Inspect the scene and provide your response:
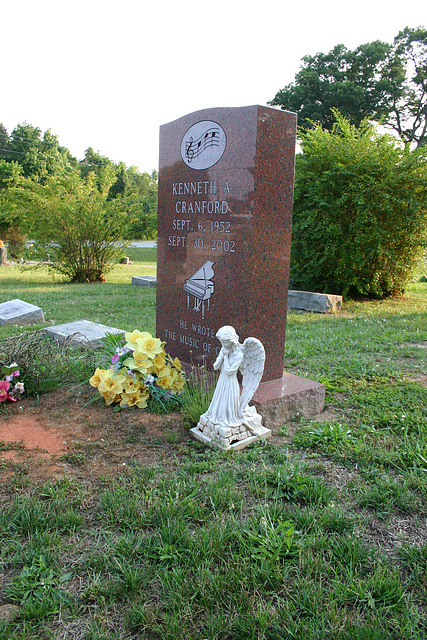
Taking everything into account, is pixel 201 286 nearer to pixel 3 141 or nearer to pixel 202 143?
pixel 202 143

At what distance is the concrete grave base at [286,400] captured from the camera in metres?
3.43

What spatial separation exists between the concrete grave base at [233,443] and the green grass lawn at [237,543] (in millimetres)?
68

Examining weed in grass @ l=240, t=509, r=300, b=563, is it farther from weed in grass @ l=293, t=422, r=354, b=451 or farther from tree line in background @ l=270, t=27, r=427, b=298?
tree line in background @ l=270, t=27, r=427, b=298

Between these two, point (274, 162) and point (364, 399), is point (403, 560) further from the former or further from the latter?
point (274, 162)

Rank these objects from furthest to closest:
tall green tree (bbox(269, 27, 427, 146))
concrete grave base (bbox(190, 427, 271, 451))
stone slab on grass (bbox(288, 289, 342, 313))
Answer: tall green tree (bbox(269, 27, 427, 146)) < stone slab on grass (bbox(288, 289, 342, 313)) < concrete grave base (bbox(190, 427, 271, 451))

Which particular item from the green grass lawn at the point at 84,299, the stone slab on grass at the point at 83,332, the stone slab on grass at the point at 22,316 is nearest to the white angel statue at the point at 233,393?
the stone slab on grass at the point at 83,332

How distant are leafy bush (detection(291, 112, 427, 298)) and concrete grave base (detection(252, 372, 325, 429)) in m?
5.48

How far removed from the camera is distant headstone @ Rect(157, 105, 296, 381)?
11.9ft

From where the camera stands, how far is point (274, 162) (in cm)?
367

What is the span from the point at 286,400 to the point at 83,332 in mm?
2872

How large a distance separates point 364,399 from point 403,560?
193 centimetres

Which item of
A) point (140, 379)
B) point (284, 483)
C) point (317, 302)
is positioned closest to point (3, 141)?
point (317, 302)

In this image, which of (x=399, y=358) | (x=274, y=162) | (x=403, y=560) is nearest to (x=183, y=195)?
(x=274, y=162)

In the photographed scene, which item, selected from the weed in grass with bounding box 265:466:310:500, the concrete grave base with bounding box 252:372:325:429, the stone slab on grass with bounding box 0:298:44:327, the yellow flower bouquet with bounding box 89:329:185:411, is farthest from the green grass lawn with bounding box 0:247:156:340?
the weed in grass with bounding box 265:466:310:500
